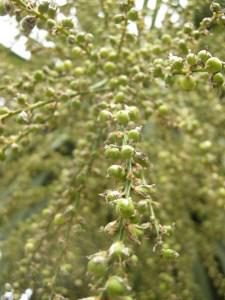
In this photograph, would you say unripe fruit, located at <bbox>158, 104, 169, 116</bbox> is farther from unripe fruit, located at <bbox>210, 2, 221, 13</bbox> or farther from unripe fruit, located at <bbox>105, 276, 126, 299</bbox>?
unripe fruit, located at <bbox>105, 276, 126, 299</bbox>

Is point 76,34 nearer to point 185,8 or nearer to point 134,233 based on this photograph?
point 185,8

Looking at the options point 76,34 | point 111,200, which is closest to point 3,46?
point 76,34

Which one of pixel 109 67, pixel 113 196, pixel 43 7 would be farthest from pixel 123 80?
pixel 113 196

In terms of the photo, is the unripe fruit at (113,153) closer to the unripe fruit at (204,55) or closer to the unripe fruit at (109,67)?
the unripe fruit at (204,55)

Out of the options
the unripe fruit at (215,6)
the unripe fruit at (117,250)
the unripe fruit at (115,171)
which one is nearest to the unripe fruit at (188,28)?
the unripe fruit at (215,6)

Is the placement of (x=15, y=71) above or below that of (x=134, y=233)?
below

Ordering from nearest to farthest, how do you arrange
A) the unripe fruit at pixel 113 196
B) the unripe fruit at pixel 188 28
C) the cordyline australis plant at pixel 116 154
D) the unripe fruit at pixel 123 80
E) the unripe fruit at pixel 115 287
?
the unripe fruit at pixel 115 287 → the unripe fruit at pixel 113 196 → the cordyline australis plant at pixel 116 154 → the unripe fruit at pixel 188 28 → the unripe fruit at pixel 123 80
